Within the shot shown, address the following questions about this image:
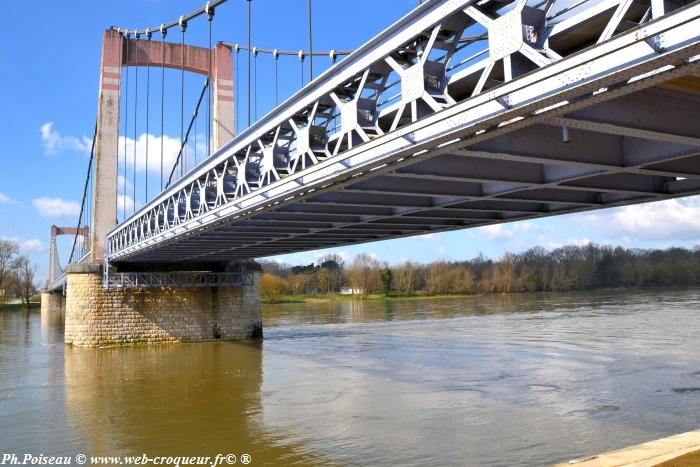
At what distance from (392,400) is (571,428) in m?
4.35

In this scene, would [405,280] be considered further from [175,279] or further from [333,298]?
[175,279]

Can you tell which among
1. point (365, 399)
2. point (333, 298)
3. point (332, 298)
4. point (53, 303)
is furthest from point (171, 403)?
point (333, 298)

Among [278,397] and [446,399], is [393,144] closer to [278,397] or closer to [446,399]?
[446,399]

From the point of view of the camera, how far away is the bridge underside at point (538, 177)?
273 inches

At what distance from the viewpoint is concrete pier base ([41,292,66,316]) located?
76.7 meters

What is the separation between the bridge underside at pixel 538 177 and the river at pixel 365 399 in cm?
418

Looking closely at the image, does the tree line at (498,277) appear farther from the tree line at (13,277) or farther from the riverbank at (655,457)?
the riverbank at (655,457)

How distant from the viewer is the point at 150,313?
28.6 metres

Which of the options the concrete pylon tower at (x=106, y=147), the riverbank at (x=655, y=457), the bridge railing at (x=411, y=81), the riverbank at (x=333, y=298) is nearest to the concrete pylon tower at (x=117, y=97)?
A: the concrete pylon tower at (x=106, y=147)

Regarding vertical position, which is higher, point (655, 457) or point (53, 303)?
point (53, 303)

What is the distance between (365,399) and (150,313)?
16.6 metres

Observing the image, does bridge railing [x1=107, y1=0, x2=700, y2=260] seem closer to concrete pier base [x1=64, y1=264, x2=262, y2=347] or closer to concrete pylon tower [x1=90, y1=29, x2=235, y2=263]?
concrete pier base [x1=64, y1=264, x2=262, y2=347]

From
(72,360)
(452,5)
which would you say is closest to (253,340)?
(72,360)

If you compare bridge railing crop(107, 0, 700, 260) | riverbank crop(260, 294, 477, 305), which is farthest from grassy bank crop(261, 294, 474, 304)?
bridge railing crop(107, 0, 700, 260)
